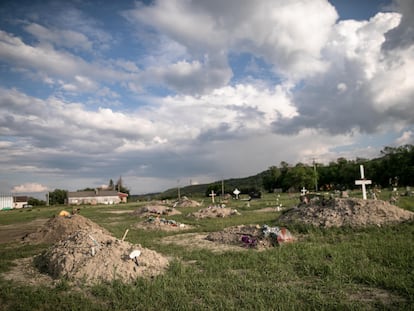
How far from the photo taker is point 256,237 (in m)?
11.4

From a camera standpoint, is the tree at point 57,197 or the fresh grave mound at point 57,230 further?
the tree at point 57,197

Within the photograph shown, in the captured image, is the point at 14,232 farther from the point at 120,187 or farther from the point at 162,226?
the point at 120,187

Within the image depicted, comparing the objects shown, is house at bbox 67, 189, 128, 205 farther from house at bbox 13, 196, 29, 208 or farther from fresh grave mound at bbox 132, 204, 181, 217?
fresh grave mound at bbox 132, 204, 181, 217

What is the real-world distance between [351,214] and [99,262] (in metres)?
10.8

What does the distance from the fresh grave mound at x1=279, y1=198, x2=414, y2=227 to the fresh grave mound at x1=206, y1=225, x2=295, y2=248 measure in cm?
316

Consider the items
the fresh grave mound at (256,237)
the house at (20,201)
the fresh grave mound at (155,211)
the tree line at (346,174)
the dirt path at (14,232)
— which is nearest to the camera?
the fresh grave mound at (256,237)

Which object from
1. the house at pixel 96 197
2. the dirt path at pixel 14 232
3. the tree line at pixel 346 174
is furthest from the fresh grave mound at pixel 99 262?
the house at pixel 96 197

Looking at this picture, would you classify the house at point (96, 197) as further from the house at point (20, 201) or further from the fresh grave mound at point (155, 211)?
the fresh grave mound at point (155, 211)

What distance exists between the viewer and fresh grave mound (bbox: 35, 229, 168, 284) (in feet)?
24.8

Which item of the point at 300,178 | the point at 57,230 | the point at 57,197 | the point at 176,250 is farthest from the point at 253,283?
the point at 57,197

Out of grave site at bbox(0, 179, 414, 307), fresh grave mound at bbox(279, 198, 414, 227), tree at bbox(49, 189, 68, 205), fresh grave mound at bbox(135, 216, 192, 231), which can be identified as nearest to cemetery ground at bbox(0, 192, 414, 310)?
grave site at bbox(0, 179, 414, 307)

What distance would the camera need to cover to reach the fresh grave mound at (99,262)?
755cm

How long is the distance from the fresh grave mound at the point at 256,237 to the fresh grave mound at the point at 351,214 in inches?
124

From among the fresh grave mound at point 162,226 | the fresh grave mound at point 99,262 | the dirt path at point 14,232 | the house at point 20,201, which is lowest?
the house at point 20,201
